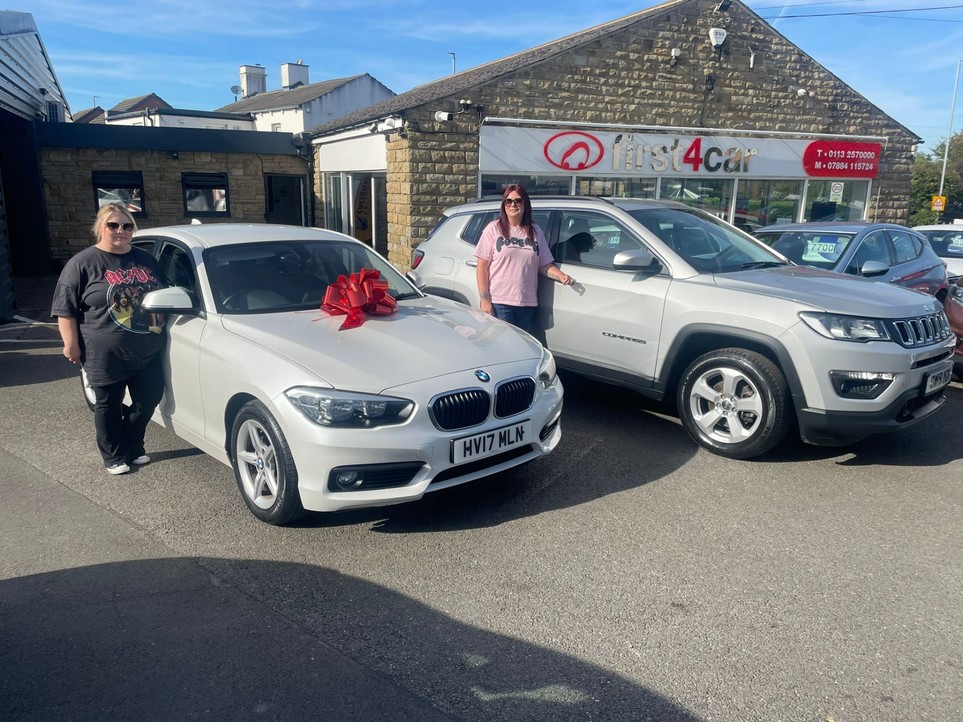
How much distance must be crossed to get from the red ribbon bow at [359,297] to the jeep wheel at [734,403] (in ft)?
7.42

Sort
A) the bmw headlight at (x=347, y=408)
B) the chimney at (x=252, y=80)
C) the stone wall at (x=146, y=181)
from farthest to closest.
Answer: the chimney at (x=252, y=80) < the stone wall at (x=146, y=181) < the bmw headlight at (x=347, y=408)

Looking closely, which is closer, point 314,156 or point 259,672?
point 259,672

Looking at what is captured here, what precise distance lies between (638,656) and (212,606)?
1.88 m

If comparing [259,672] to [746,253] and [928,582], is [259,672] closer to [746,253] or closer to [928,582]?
[928,582]

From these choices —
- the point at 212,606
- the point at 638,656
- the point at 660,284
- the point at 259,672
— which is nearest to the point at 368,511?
the point at 212,606

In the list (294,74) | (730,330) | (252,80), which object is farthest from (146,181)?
(252,80)

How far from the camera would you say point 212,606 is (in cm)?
329

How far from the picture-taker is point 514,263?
5949mm

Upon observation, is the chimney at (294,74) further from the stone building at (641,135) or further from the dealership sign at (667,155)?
the dealership sign at (667,155)

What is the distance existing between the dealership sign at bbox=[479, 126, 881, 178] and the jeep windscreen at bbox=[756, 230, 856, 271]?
617 cm

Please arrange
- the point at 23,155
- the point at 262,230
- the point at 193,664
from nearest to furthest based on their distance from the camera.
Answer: the point at 193,664
the point at 262,230
the point at 23,155

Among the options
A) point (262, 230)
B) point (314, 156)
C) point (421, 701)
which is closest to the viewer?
point (421, 701)

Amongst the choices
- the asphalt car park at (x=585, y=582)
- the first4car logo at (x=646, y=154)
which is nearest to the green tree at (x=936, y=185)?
the first4car logo at (x=646, y=154)

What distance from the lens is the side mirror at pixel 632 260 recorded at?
534 centimetres
